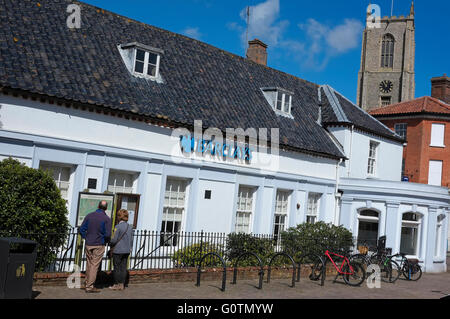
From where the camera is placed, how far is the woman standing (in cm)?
1145

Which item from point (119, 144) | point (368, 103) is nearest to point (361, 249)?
point (119, 144)

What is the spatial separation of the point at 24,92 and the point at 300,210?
1282 cm

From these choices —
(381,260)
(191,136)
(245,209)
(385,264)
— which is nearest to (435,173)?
(381,260)

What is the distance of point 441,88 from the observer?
42406 millimetres

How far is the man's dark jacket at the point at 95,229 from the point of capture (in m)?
11.1

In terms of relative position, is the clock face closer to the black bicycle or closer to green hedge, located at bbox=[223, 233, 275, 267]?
the black bicycle

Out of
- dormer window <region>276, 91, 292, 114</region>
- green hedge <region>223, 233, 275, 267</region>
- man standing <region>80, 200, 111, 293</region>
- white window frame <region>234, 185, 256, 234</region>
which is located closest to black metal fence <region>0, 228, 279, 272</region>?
green hedge <region>223, 233, 275, 267</region>

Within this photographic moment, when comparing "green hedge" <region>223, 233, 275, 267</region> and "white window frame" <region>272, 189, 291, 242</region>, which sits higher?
"white window frame" <region>272, 189, 291, 242</region>

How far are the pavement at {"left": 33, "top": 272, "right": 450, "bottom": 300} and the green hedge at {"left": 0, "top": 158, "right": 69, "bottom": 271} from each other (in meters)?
1.04

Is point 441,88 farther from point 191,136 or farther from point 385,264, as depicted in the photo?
point 191,136

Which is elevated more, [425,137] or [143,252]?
[425,137]

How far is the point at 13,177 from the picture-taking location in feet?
36.7

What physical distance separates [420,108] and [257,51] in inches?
621
